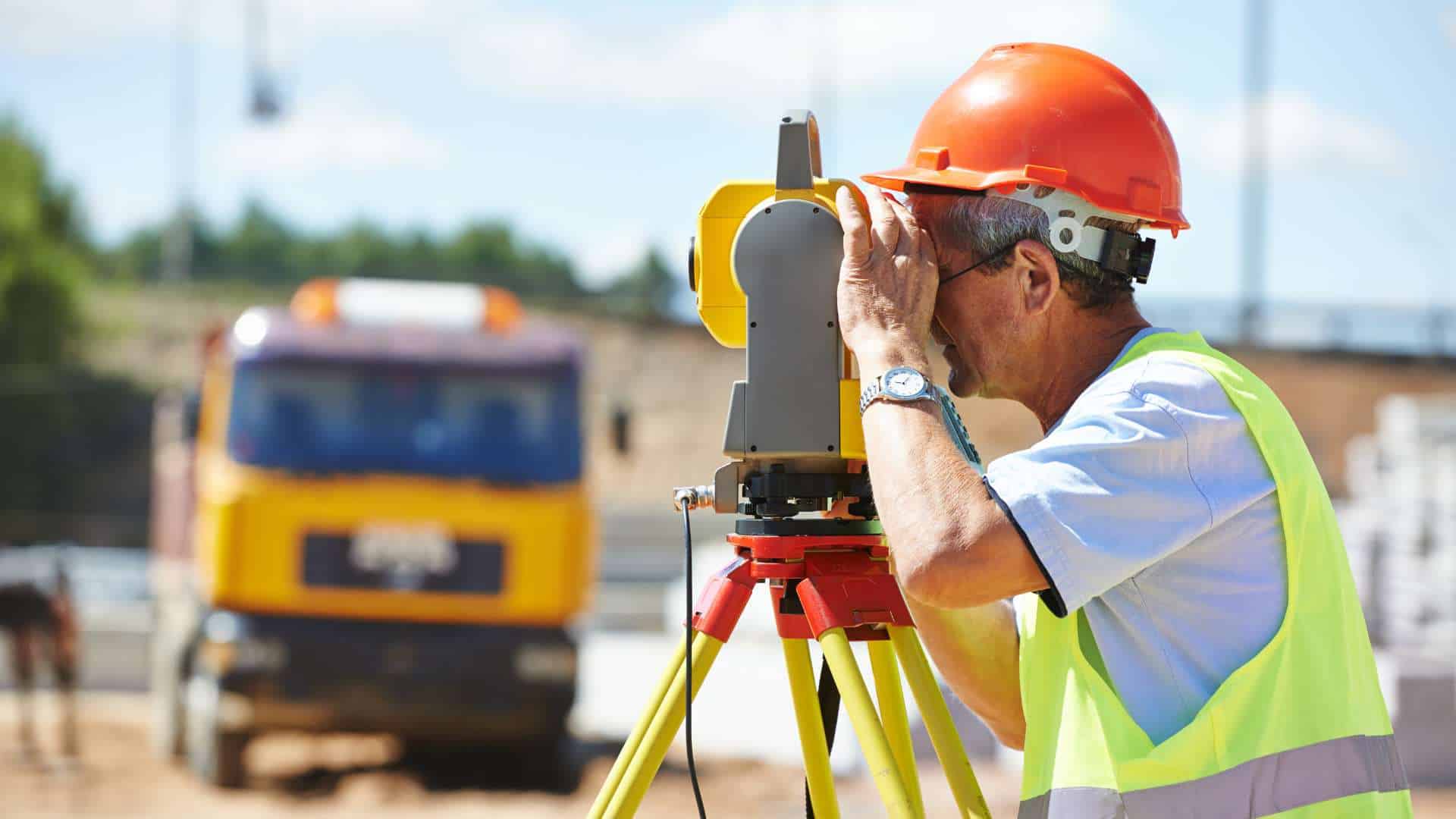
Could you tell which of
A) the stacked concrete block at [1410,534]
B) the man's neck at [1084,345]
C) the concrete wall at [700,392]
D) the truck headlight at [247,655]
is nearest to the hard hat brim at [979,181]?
the man's neck at [1084,345]

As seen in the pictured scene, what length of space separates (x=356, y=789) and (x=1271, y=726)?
8.73 meters

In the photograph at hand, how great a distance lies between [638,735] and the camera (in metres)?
2.12

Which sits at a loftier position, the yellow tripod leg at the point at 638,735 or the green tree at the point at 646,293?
the yellow tripod leg at the point at 638,735

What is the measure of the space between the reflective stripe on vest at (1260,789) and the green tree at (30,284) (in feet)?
138

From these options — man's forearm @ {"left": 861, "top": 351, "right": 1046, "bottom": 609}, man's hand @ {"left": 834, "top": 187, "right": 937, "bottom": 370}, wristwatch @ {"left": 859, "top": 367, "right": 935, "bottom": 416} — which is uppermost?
man's hand @ {"left": 834, "top": 187, "right": 937, "bottom": 370}

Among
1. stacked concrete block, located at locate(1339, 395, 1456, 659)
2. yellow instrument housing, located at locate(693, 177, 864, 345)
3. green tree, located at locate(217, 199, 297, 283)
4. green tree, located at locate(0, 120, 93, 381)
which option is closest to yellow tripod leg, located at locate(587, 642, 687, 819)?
yellow instrument housing, located at locate(693, 177, 864, 345)

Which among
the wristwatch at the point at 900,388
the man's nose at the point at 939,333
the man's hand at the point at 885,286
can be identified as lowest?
the wristwatch at the point at 900,388

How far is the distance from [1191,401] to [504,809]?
7.92 m

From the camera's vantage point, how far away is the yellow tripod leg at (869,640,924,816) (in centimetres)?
217

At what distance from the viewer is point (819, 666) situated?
89.7 inches

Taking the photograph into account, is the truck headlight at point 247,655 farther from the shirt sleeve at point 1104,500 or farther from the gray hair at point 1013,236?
the shirt sleeve at point 1104,500

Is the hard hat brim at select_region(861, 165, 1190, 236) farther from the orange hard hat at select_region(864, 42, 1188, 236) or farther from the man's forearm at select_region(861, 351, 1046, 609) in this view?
the man's forearm at select_region(861, 351, 1046, 609)

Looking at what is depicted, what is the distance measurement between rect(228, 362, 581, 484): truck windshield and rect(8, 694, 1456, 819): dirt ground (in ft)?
6.36

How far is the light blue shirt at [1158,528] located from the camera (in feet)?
5.59
